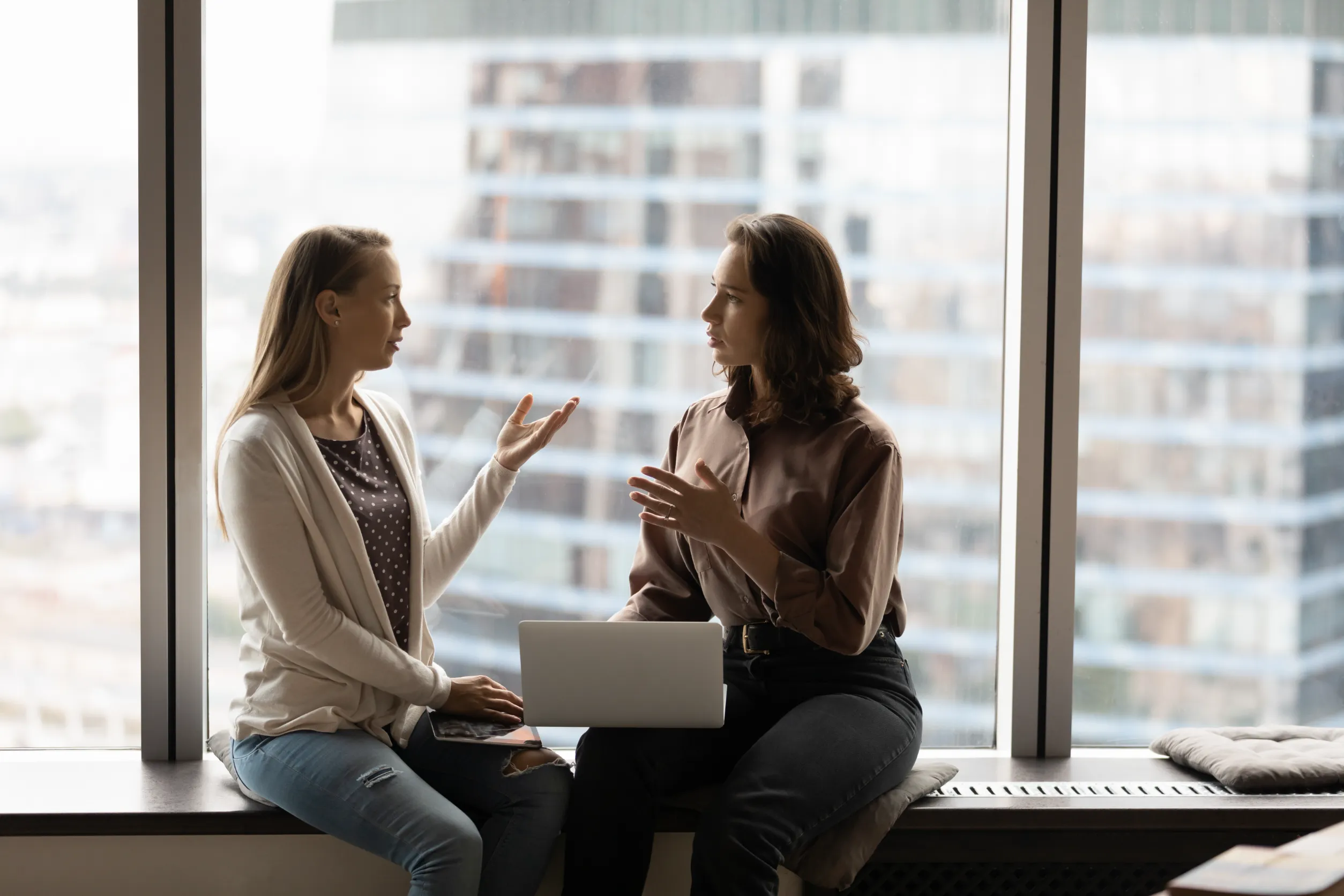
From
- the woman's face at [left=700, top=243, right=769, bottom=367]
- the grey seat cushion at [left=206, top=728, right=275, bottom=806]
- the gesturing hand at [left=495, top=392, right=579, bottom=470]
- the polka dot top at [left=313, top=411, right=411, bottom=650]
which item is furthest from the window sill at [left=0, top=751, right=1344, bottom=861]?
the woman's face at [left=700, top=243, right=769, bottom=367]

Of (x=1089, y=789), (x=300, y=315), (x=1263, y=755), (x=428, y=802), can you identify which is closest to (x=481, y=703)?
(x=428, y=802)

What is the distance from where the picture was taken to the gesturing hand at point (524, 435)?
1.98 meters

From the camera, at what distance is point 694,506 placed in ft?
5.68

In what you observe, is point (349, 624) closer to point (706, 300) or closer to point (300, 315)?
point (300, 315)

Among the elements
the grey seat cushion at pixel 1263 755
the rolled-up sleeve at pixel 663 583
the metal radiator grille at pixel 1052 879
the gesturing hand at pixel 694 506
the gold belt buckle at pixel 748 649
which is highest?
the gesturing hand at pixel 694 506

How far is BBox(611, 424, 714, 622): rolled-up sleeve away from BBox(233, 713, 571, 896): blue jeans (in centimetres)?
32

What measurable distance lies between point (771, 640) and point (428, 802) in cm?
58

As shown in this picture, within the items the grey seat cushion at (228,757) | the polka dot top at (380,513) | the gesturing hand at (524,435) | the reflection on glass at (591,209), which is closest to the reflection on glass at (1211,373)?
the reflection on glass at (591,209)

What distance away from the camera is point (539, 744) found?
5.92 ft

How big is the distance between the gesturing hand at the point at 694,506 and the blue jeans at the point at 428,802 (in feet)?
1.42

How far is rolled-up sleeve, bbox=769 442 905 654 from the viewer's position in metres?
1.74

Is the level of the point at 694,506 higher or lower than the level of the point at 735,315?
lower

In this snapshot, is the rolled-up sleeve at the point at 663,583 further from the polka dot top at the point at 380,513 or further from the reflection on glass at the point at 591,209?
the polka dot top at the point at 380,513

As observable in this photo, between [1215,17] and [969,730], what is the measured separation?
56.6 inches
